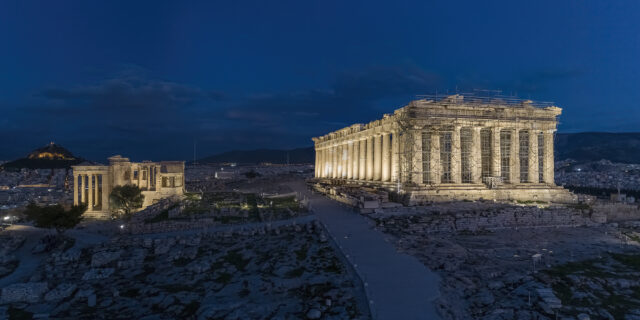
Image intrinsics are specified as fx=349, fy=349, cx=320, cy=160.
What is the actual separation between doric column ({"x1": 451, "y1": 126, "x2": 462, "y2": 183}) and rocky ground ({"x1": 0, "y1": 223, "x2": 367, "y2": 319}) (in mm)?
18879

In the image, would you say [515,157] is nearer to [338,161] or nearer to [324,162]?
[338,161]

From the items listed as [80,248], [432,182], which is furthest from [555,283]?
[80,248]

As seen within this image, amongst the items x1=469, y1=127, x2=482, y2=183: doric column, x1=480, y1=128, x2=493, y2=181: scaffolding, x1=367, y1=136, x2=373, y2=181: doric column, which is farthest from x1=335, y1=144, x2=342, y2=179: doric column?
x1=469, y1=127, x2=482, y2=183: doric column

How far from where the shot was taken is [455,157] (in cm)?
3409

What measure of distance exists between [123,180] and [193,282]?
1068 inches

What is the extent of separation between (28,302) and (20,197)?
44193 mm

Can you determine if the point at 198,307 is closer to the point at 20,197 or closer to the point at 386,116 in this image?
the point at 386,116

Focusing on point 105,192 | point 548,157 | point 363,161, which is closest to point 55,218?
point 105,192

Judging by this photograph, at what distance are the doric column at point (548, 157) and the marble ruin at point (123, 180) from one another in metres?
41.5

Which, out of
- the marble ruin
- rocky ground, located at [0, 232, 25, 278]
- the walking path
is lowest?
rocky ground, located at [0, 232, 25, 278]

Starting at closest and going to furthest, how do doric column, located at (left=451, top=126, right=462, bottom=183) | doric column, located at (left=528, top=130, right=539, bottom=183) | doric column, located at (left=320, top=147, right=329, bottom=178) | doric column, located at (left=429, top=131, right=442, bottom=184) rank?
doric column, located at (left=429, top=131, right=442, bottom=184) → doric column, located at (left=451, top=126, right=462, bottom=183) → doric column, located at (left=528, top=130, right=539, bottom=183) → doric column, located at (left=320, top=147, right=329, bottom=178)

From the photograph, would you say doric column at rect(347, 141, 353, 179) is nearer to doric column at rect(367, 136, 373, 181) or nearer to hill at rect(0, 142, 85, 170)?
doric column at rect(367, 136, 373, 181)

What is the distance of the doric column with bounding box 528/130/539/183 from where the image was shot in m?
36.9

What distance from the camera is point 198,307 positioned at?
40.9ft
